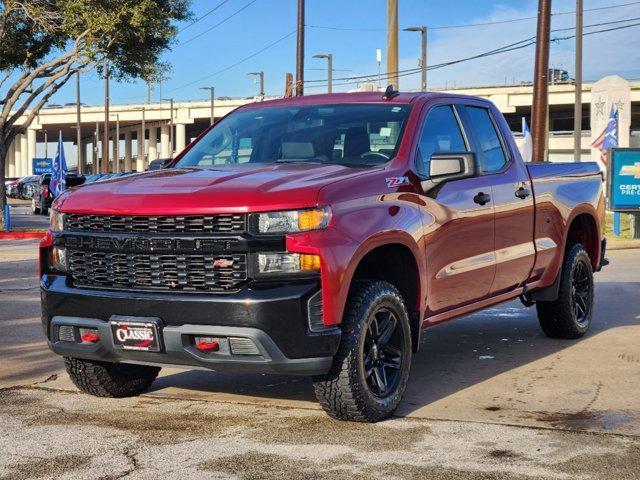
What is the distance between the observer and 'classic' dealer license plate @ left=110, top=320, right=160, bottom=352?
551cm

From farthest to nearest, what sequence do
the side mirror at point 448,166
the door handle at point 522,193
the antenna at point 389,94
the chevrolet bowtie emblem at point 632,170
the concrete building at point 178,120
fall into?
the concrete building at point 178,120
the chevrolet bowtie emblem at point 632,170
the door handle at point 522,193
the antenna at point 389,94
the side mirror at point 448,166

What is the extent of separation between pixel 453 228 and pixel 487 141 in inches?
50.0

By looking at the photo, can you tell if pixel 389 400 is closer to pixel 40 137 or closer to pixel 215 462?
pixel 215 462

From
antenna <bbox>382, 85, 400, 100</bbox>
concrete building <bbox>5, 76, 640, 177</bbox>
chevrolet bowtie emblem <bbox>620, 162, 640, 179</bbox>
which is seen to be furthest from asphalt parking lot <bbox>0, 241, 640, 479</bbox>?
concrete building <bbox>5, 76, 640, 177</bbox>

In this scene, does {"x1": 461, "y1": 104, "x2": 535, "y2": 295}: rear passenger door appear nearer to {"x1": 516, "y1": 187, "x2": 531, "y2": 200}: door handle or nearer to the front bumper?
{"x1": 516, "y1": 187, "x2": 531, "y2": 200}: door handle

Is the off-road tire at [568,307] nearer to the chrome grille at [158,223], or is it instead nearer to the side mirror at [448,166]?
the side mirror at [448,166]

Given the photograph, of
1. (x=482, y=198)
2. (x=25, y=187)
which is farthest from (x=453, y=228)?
(x=25, y=187)

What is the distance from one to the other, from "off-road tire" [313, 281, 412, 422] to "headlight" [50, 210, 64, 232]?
177cm

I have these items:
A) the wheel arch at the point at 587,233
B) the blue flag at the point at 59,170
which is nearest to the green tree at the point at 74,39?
the blue flag at the point at 59,170

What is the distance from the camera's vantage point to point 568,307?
8.62 meters

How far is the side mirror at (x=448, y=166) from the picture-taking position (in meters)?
6.30

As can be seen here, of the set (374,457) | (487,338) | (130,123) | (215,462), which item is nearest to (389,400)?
(374,457)

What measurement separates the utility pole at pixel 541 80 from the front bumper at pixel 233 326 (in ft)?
60.8

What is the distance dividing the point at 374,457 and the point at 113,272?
1813 millimetres
